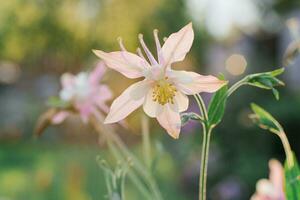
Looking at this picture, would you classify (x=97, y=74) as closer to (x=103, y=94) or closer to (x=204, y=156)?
(x=103, y=94)

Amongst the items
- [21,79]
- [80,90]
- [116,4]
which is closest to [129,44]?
[116,4]

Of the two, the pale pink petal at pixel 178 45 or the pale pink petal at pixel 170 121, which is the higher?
the pale pink petal at pixel 178 45

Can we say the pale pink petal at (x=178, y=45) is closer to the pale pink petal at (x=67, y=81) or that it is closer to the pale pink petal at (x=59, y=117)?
the pale pink petal at (x=59, y=117)

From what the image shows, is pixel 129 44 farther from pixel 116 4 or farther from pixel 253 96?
pixel 253 96

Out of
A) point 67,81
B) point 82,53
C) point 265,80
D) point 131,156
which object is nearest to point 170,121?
point 265,80

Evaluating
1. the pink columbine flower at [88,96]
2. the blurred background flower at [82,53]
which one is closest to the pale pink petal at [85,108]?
the pink columbine flower at [88,96]

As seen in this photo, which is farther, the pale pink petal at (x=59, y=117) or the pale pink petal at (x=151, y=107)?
the pale pink petal at (x=59, y=117)

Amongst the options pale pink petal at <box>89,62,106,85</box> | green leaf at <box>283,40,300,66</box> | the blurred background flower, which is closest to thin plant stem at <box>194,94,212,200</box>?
green leaf at <box>283,40,300,66</box>

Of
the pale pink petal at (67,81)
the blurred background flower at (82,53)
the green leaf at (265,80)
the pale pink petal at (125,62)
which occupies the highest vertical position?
the blurred background flower at (82,53)
